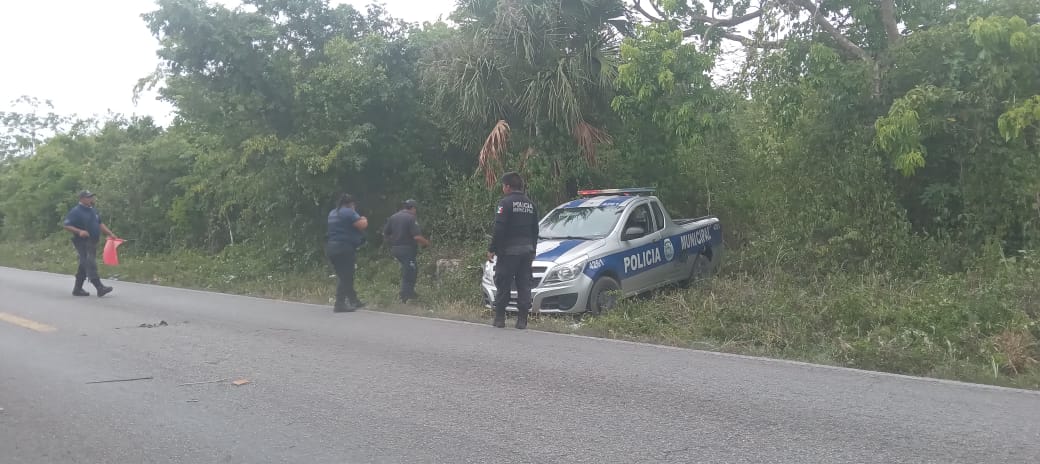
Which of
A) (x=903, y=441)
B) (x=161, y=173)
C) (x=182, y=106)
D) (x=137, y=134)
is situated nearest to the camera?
(x=903, y=441)

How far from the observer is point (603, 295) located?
9.61 m

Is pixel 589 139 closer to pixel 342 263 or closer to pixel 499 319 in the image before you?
pixel 342 263

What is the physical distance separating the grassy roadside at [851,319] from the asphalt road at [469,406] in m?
0.54

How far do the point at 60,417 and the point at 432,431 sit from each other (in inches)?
101

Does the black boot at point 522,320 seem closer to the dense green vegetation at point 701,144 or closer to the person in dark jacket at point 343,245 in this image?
the dense green vegetation at point 701,144

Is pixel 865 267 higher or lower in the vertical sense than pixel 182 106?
lower

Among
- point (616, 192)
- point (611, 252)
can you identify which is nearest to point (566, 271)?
point (611, 252)

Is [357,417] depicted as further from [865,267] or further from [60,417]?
[865,267]

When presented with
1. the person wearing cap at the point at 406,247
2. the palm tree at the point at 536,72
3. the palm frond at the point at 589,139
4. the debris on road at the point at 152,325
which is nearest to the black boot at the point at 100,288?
the debris on road at the point at 152,325

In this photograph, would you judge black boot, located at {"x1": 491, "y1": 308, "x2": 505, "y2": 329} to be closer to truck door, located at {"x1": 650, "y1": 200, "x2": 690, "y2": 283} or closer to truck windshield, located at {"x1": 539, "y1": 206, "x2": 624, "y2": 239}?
truck windshield, located at {"x1": 539, "y1": 206, "x2": 624, "y2": 239}

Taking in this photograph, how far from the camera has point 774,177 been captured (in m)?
12.1

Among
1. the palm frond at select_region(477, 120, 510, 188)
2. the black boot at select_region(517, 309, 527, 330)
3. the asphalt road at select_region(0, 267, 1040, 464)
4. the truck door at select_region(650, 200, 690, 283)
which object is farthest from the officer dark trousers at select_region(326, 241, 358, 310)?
the truck door at select_region(650, 200, 690, 283)

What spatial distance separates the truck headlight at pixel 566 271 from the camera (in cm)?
939

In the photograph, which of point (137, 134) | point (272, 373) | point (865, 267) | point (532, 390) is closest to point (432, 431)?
point (532, 390)
